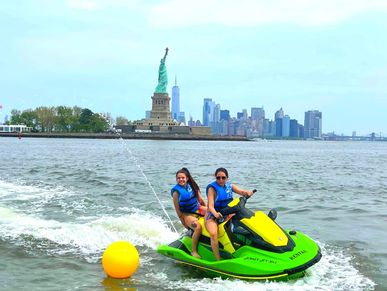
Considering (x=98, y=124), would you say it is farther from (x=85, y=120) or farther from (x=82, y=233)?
(x=82, y=233)

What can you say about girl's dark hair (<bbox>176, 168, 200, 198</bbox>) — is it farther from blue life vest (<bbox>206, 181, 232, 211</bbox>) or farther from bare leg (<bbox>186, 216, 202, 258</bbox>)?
bare leg (<bbox>186, 216, 202, 258</bbox>)

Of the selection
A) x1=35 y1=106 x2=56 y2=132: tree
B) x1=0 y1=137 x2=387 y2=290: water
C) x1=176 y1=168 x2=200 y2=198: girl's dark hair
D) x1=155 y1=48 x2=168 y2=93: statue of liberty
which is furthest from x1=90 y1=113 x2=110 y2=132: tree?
x1=176 y1=168 x2=200 y2=198: girl's dark hair

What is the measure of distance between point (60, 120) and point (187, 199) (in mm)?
153388

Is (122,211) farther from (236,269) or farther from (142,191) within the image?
(236,269)

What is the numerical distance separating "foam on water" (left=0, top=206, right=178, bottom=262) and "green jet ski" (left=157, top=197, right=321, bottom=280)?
2332mm

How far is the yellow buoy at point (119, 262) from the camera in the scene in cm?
842

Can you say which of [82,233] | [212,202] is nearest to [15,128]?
[82,233]

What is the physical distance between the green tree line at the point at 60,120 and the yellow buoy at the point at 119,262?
15051 centimetres

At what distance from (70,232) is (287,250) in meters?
5.70

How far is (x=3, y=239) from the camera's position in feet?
36.2

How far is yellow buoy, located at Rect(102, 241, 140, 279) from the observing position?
27.6ft

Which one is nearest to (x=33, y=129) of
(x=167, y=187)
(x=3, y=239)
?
(x=167, y=187)

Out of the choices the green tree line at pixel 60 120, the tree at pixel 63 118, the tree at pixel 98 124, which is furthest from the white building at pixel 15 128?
the tree at pixel 98 124

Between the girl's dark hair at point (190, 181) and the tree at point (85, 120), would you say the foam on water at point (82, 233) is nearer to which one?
the girl's dark hair at point (190, 181)
